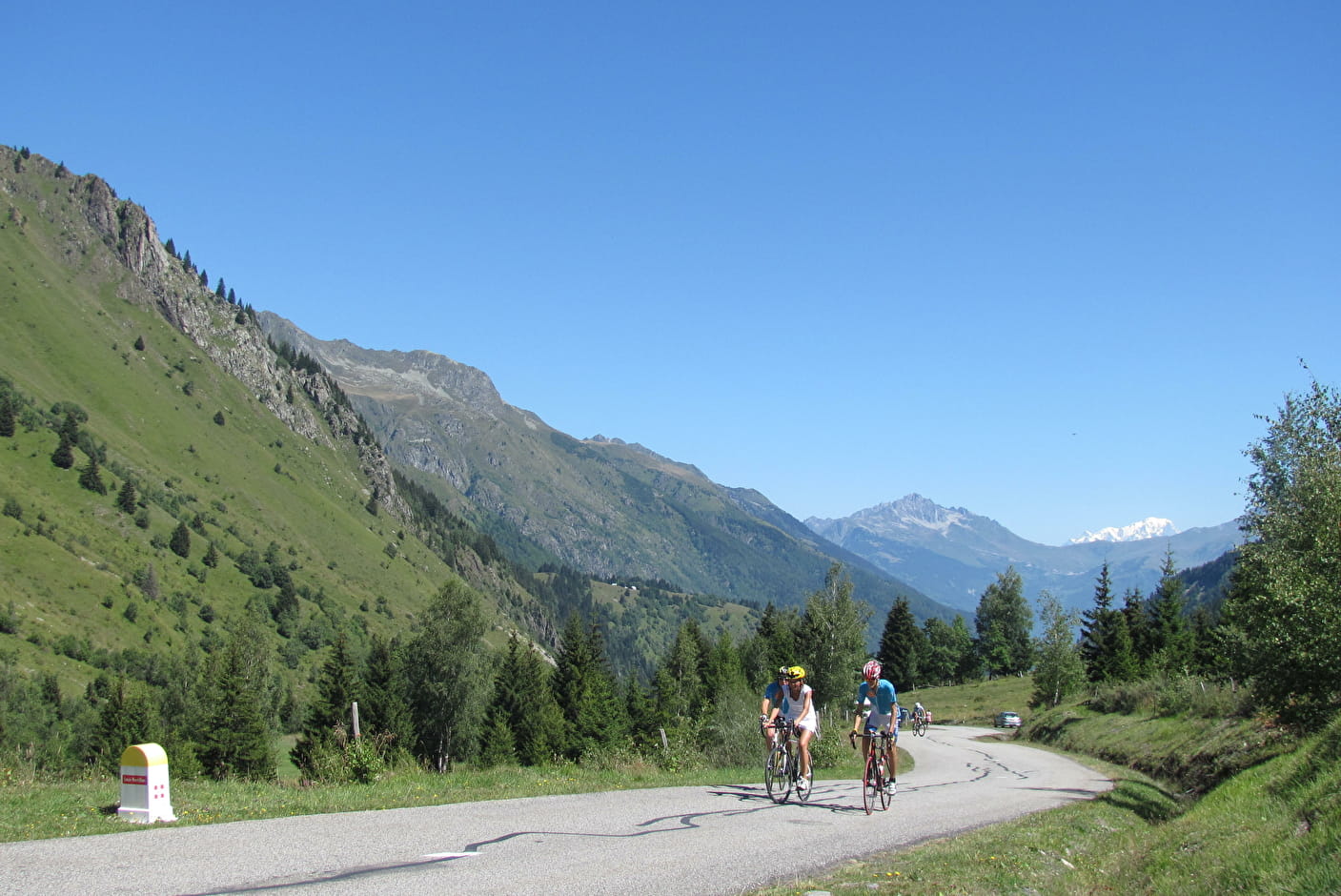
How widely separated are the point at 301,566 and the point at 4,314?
88575 mm

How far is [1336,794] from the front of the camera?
1241cm

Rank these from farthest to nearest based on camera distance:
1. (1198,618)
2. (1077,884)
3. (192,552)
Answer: (192,552), (1198,618), (1077,884)

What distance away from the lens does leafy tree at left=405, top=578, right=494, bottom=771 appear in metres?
73.2

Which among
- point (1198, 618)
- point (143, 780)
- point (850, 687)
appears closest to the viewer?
point (143, 780)

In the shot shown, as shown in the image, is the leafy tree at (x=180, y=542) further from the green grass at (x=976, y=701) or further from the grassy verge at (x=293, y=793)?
the grassy verge at (x=293, y=793)

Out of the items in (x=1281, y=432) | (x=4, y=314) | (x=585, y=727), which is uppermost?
(x=4, y=314)

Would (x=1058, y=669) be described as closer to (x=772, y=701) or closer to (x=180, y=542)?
(x=772, y=701)

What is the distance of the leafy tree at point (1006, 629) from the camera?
129m

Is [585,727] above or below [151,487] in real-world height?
below

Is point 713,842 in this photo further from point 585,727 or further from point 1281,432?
point 585,727

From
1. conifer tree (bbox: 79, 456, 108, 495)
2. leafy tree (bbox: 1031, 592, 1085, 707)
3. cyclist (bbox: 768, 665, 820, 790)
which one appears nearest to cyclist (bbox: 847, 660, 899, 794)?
cyclist (bbox: 768, 665, 820, 790)

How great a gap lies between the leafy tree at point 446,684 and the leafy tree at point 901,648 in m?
62.7

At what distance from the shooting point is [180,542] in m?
160

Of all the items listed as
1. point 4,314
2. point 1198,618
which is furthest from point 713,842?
point 4,314
